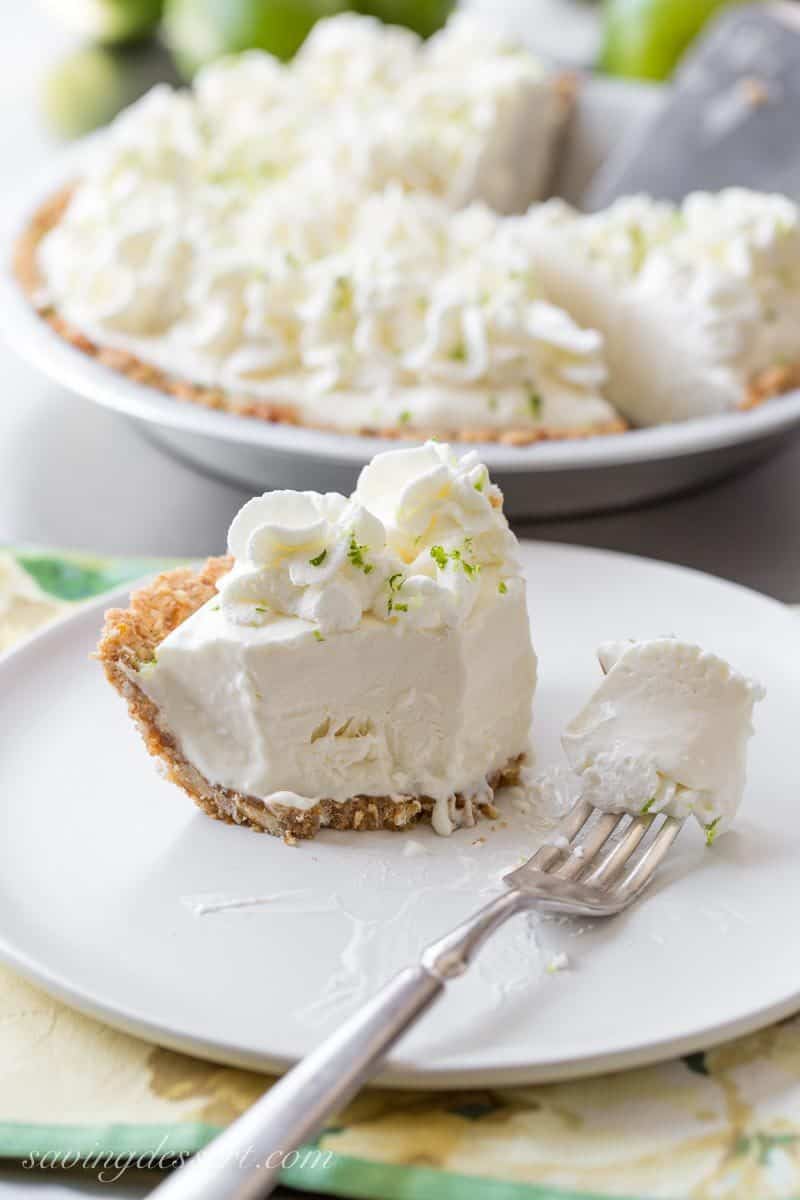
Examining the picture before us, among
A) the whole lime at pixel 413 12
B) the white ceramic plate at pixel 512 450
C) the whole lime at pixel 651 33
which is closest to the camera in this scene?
the white ceramic plate at pixel 512 450

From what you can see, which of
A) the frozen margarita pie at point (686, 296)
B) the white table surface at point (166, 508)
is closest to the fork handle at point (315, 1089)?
the white table surface at point (166, 508)

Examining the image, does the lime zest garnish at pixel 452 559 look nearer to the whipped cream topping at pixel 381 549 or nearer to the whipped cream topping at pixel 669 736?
the whipped cream topping at pixel 381 549

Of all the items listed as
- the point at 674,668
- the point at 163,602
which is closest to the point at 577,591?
the point at 674,668

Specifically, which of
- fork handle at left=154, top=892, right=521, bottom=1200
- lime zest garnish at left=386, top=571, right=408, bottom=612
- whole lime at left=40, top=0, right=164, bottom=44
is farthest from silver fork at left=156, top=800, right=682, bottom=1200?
whole lime at left=40, top=0, right=164, bottom=44

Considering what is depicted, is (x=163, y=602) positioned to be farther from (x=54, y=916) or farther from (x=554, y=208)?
(x=554, y=208)

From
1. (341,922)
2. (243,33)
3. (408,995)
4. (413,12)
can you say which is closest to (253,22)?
(243,33)

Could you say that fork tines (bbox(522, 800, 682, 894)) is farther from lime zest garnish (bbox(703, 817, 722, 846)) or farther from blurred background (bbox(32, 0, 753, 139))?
blurred background (bbox(32, 0, 753, 139))
